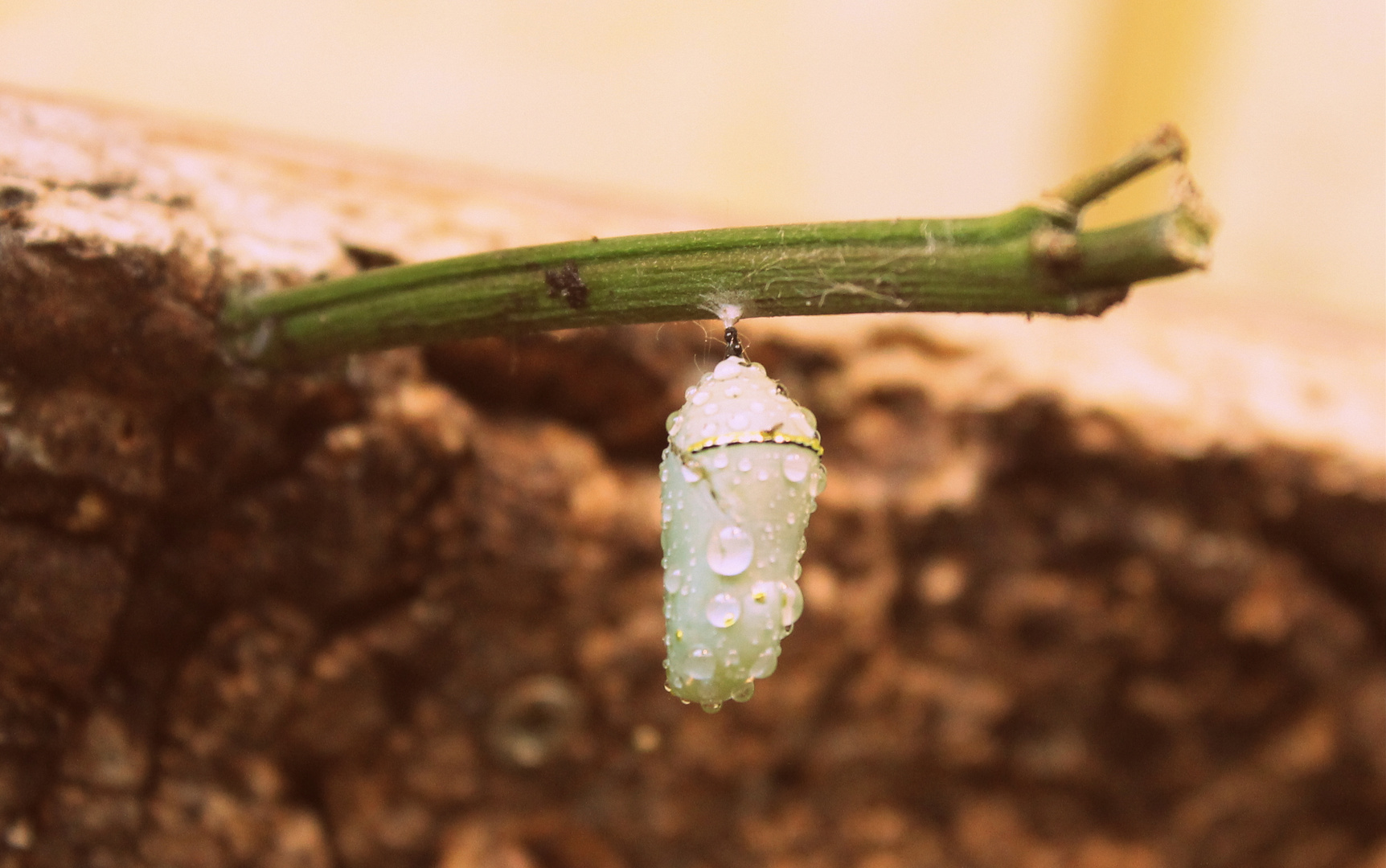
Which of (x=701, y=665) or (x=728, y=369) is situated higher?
(x=728, y=369)

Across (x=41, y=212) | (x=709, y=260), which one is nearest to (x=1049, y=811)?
(x=709, y=260)

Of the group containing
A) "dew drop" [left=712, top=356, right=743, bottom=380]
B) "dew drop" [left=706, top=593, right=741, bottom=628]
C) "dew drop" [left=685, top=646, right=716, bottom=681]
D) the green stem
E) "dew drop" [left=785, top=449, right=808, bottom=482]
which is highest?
the green stem

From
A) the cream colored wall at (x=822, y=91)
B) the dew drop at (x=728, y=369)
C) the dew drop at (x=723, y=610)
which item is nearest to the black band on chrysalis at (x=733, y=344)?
the dew drop at (x=728, y=369)

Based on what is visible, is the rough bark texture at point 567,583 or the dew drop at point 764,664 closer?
the dew drop at point 764,664

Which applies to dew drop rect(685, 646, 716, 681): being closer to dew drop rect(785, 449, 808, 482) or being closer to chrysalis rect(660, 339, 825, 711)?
chrysalis rect(660, 339, 825, 711)

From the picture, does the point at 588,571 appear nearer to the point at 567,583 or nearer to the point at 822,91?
the point at 567,583

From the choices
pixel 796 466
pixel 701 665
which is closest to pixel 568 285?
pixel 796 466

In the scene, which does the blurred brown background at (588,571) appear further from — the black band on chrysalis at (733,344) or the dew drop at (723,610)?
the dew drop at (723,610)

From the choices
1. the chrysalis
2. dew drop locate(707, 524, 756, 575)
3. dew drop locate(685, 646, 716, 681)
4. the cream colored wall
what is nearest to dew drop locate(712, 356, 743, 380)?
the chrysalis
